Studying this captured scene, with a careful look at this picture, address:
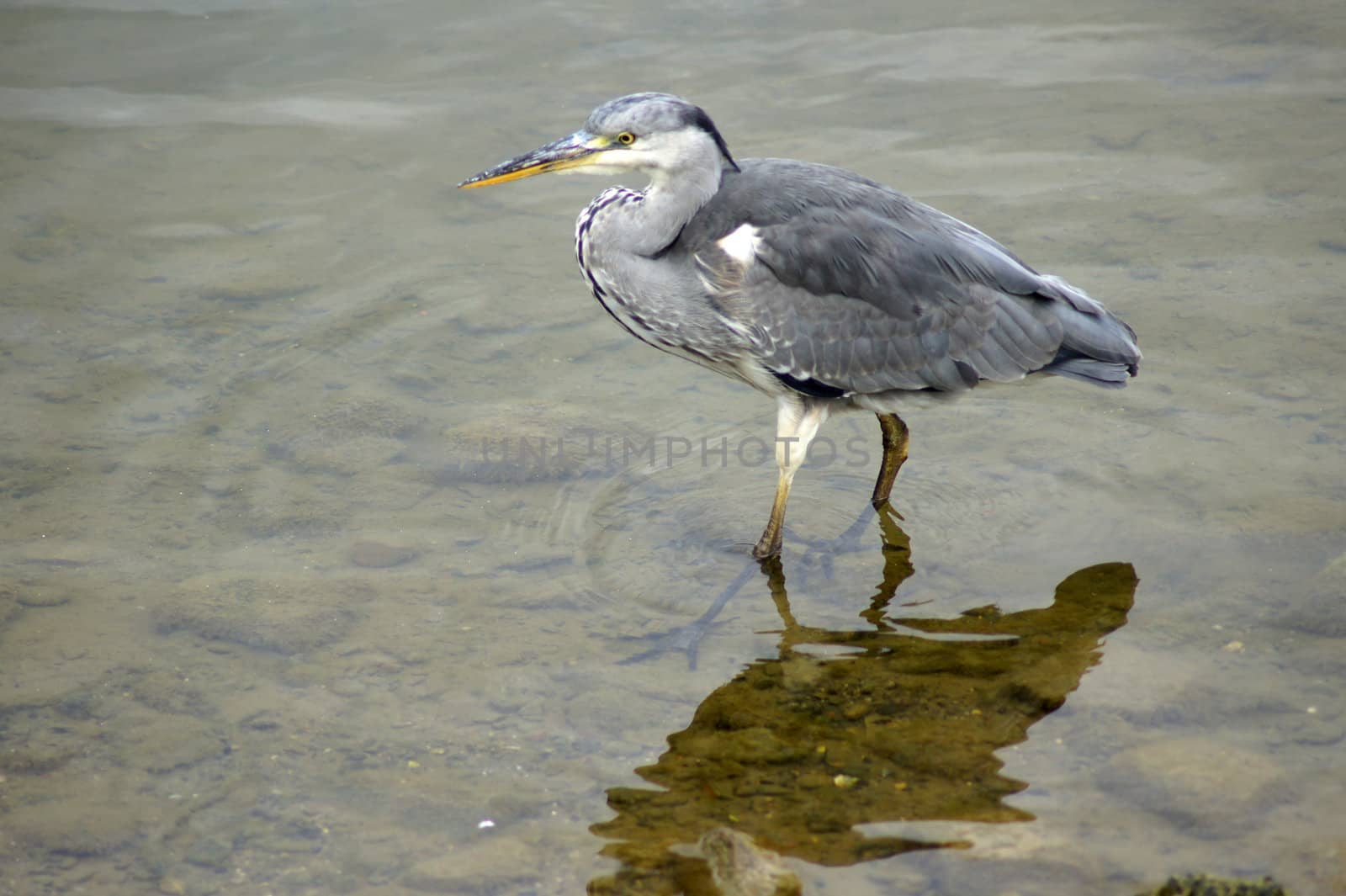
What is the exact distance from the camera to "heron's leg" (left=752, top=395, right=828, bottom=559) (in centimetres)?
550

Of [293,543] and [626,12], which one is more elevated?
[626,12]

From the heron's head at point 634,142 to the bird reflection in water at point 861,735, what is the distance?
6.10 feet

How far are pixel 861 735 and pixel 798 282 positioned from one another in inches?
75.7

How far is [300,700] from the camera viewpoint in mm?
4547

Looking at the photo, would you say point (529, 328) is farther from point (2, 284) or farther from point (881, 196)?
point (2, 284)

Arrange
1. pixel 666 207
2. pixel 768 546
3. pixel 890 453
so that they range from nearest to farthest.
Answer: pixel 666 207
pixel 768 546
pixel 890 453

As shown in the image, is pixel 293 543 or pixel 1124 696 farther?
pixel 293 543

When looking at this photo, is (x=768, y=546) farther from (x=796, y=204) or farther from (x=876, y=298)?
(x=796, y=204)

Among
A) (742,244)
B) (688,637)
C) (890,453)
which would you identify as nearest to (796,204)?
(742,244)

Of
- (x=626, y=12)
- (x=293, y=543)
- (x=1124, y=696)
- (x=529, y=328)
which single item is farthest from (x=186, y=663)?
(x=626, y=12)

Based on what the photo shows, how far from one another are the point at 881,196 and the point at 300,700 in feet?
10.3

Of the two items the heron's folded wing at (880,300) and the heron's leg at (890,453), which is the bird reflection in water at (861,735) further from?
the heron's folded wing at (880,300)

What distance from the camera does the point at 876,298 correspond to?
5352mm

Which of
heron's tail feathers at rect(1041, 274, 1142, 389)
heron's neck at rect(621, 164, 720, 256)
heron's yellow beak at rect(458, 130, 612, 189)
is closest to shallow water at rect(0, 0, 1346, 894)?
heron's tail feathers at rect(1041, 274, 1142, 389)
